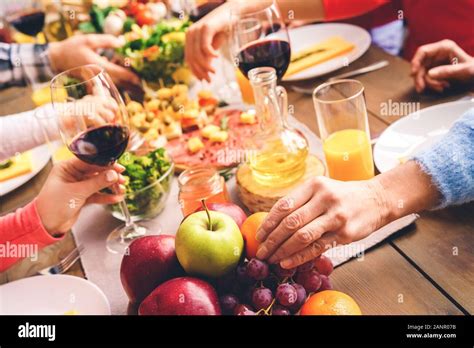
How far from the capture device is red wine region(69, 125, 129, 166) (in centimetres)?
77

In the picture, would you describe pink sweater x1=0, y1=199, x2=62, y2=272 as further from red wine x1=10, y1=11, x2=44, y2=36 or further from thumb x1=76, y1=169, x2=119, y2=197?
red wine x1=10, y1=11, x2=44, y2=36

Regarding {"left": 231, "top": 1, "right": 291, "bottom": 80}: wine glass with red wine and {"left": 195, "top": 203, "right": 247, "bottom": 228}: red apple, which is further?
{"left": 231, "top": 1, "right": 291, "bottom": 80}: wine glass with red wine

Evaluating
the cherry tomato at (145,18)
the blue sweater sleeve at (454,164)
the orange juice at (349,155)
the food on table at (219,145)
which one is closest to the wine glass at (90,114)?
the food on table at (219,145)

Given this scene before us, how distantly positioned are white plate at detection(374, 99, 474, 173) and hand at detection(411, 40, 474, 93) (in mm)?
79

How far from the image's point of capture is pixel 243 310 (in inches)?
22.0

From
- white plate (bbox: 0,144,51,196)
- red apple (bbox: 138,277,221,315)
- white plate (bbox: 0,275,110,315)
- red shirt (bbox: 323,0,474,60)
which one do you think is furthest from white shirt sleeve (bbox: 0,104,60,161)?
red shirt (bbox: 323,0,474,60)

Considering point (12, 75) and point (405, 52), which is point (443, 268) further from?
point (12, 75)

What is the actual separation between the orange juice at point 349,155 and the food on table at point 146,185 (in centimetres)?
28

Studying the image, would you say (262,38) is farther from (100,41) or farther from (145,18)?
(145,18)

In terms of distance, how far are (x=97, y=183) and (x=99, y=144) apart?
7cm

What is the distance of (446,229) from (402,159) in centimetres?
17

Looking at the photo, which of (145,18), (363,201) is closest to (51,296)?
(363,201)

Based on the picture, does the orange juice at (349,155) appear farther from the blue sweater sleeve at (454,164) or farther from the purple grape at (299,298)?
the purple grape at (299,298)

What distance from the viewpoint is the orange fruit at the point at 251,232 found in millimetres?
627
